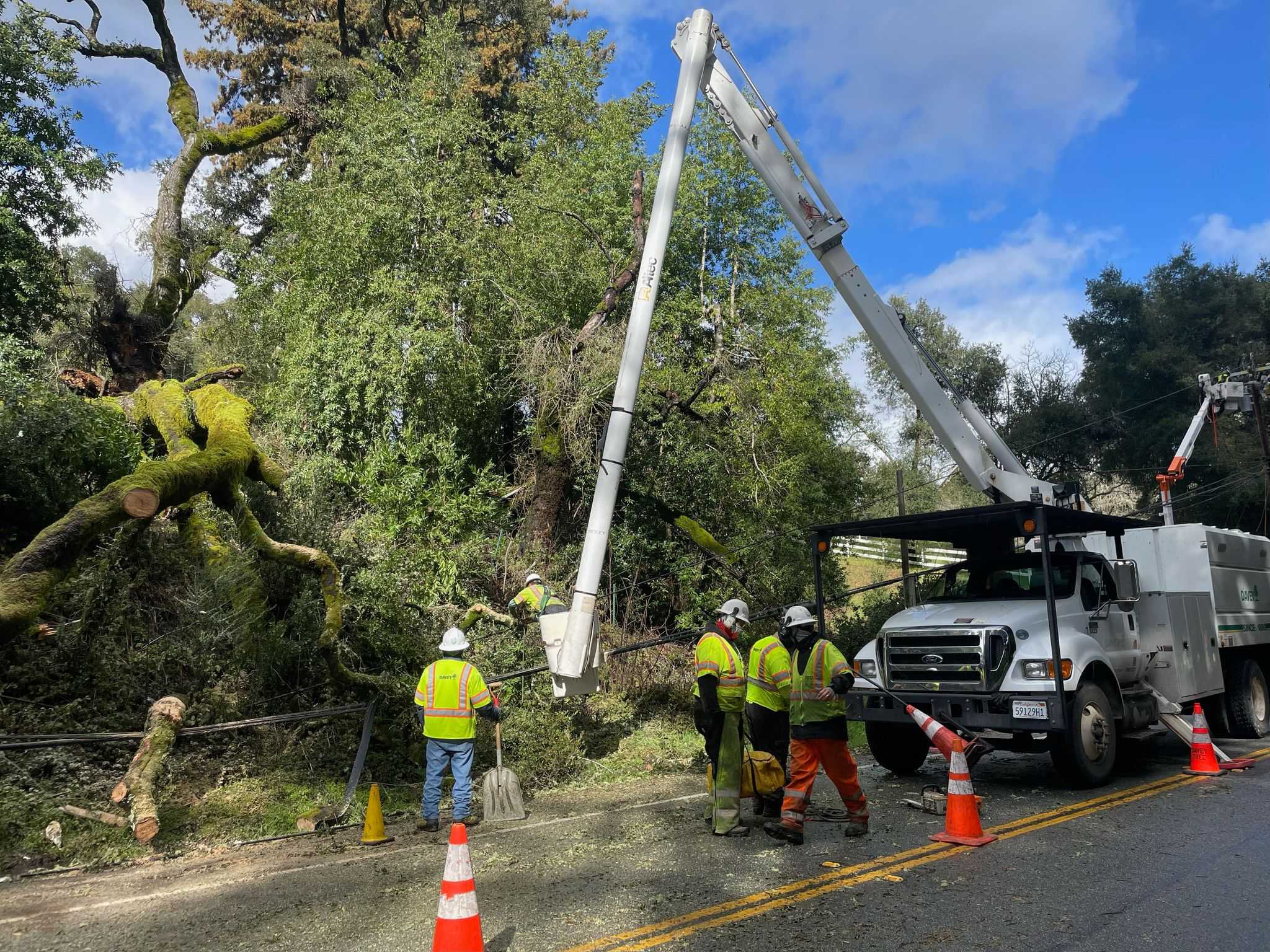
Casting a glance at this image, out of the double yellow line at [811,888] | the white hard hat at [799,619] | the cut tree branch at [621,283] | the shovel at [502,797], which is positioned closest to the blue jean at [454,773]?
the shovel at [502,797]

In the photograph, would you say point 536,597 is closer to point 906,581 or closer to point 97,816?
point 97,816

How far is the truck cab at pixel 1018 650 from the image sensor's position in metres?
8.14

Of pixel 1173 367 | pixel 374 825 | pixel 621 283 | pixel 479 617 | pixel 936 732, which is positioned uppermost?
pixel 1173 367


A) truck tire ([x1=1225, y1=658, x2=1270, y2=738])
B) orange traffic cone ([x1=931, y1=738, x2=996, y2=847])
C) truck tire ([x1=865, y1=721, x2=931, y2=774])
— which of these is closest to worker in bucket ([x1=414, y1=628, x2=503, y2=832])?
orange traffic cone ([x1=931, y1=738, x2=996, y2=847])

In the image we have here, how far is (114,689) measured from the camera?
905cm

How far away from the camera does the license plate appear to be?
25.9 ft

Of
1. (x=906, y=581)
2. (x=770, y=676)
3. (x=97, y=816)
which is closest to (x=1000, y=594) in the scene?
(x=770, y=676)

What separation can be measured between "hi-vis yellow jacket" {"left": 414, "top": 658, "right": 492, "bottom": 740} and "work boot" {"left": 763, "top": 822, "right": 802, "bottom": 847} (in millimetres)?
2852

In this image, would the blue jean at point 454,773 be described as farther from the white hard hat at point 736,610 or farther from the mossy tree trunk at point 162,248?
the mossy tree trunk at point 162,248

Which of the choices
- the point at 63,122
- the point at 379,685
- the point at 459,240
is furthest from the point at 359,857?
the point at 63,122

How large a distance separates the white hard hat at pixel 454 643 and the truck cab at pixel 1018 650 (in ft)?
12.8

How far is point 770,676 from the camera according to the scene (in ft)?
24.9

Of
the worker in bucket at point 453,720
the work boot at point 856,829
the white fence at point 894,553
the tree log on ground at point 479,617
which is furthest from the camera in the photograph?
the white fence at point 894,553

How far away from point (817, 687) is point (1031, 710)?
237 centimetres
